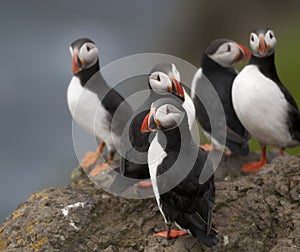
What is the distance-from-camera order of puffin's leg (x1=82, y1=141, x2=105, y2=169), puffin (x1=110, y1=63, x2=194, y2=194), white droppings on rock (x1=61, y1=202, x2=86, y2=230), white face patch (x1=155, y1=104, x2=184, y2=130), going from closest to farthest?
white face patch (x1=155, y1=104, x2=184, y2=130), white droppings on rock (x1=61, y1=202, x2=86, y2=230), puffin (x1=110, y1=63, x2=194, y2=194), puffin's leg (x1=82, y1=141, x2=105, y2=169)

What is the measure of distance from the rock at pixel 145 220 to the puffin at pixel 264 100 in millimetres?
1112

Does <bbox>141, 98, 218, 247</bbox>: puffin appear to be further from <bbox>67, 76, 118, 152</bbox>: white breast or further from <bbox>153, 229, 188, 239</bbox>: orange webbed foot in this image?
<bbox>67, 76, 118, 152</bbox>: white breast

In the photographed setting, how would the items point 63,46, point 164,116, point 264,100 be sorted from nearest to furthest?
point 164,116
point 264,100
point 63,46

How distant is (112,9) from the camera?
22.7 metres

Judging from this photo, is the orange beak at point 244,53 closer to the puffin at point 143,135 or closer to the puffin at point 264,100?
the puffin at point 264,100

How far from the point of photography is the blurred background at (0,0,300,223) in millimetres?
15500

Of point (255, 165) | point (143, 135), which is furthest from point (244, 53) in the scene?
point (143, 135)

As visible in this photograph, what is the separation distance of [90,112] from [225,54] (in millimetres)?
1688

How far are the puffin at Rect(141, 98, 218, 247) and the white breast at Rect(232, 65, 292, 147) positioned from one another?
6.33ft

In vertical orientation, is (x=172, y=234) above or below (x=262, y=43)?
below

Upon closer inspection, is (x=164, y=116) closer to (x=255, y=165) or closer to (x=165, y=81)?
(x=165, y=81)

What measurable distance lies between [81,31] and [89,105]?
1427 centimetres

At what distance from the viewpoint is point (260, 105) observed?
6344mm

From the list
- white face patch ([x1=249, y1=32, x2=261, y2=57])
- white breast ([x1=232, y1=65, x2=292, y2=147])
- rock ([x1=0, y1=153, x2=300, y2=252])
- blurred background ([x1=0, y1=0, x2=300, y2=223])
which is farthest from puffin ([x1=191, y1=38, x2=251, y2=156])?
blurred background ([x1=0, y1=0, x2=300, y2=223])
